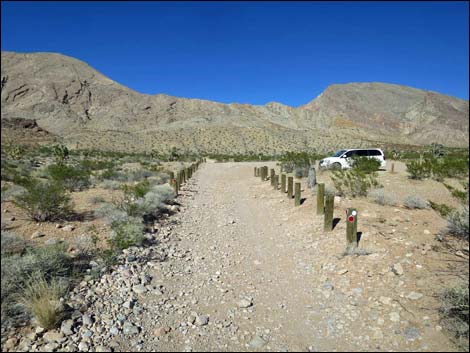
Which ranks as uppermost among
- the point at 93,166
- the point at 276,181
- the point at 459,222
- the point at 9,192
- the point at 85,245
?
the point at 459,222

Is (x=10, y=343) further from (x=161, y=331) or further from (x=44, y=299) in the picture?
(x=161, y=331)

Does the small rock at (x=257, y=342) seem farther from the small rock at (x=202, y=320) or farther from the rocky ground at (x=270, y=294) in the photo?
the small rock at (x=202, y=320)

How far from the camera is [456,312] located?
13.8ft

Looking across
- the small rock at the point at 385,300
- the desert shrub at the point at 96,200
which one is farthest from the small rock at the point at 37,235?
the small rock at the point at 385,300

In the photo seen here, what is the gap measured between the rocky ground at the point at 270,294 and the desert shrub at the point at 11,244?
155 cm

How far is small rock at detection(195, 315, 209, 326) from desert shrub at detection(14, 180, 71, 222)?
5.30 m

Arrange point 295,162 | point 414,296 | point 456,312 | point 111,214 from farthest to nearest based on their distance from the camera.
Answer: point 295,162 < point 111,214 < point 414,296 < point 456,312

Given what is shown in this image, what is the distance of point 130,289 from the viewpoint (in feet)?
17.4

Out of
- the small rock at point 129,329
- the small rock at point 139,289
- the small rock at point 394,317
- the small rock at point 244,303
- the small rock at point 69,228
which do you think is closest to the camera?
the small rock at point 129,329

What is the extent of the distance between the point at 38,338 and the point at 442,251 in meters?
6.22

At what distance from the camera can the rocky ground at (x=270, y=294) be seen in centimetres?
409

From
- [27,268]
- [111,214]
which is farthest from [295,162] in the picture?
[27,268]

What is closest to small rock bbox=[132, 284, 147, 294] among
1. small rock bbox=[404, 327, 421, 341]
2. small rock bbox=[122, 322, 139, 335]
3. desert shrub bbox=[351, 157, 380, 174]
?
small rock bbox=[122, 322, 139, 335]

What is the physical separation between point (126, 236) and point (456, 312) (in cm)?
564
